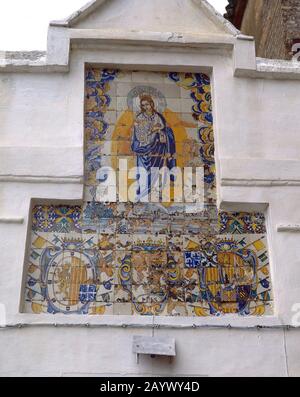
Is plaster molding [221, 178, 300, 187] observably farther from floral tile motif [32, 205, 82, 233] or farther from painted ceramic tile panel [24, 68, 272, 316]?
floral tile motif [32, 205, 82, 233]

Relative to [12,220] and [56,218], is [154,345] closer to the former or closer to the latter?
[56,218]

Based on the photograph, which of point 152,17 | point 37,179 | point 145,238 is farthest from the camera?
point 152,17

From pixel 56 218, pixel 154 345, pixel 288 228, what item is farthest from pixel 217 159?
pixel 154 345

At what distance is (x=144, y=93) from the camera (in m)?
8.07

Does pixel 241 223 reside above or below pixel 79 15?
below

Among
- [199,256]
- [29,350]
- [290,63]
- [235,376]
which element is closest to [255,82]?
[290,63]

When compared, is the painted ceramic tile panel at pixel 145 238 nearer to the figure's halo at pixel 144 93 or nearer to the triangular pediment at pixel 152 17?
the figure's halo at pixel 144 93

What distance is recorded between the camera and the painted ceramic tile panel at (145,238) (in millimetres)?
6969

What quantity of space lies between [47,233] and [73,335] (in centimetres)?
111

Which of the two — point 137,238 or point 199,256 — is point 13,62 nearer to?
→ point 137,238

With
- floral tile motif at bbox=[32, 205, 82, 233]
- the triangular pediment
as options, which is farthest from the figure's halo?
floral tile motif at bbox=[32, 205, 82, 233]

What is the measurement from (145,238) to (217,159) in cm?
115

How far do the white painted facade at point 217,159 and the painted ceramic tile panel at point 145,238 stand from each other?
147 mm

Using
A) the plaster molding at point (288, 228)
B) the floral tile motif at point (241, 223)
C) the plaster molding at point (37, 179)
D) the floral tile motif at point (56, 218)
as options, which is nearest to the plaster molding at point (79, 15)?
the plaster molding at point (37, 179)
